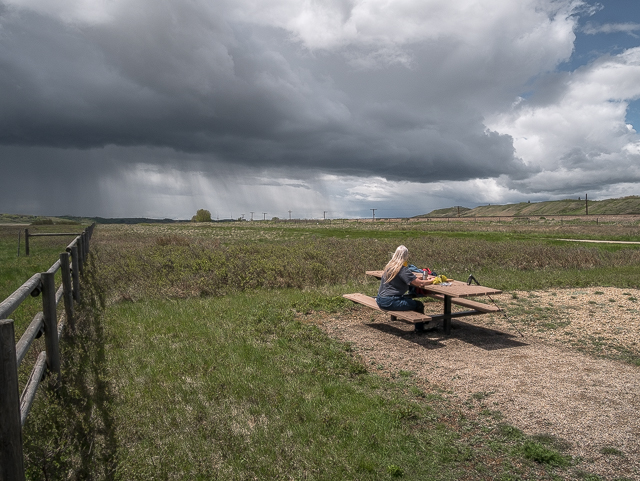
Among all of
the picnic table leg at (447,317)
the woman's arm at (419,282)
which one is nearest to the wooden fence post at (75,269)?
the woman's arm at (419,282)

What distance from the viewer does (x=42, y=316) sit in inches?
182

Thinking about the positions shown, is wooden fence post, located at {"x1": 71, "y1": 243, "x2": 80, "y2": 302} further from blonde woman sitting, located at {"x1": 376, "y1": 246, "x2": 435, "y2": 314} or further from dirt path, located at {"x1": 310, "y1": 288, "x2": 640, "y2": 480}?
blonde woman sitting, located at {"x1": 376, "y1": 246, "x2": 435, "y2": 314}

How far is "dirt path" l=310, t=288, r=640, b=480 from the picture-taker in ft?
13.9

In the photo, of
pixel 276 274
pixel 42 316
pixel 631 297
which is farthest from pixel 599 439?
pixel 276 274

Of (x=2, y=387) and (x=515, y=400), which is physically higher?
(x=2, y=387)

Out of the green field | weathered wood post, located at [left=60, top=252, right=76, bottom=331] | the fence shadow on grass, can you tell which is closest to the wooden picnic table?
the green field

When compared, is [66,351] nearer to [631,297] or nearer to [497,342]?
[497,342]

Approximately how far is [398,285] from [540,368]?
2.67 meters

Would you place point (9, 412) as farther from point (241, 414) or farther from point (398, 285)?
point (398, 285)

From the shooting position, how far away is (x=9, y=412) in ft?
8.37

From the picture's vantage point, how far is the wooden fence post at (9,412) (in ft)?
8.20

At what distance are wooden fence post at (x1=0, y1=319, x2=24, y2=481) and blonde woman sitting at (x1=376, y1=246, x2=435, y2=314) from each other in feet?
19.9

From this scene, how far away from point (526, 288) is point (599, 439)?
9544 millimetres

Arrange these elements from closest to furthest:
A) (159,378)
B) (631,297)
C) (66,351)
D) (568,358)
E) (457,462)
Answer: (457,462)
(159,378)
(66,351)
(568,358)
(631,297)
